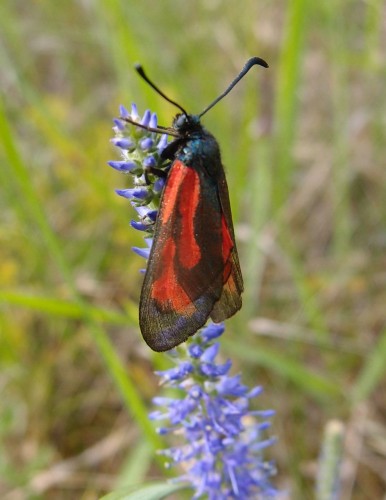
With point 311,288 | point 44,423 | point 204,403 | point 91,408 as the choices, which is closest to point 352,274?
point 311,288

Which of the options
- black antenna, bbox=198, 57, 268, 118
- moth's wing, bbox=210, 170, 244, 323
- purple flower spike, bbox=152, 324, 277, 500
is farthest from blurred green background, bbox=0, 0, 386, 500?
black antenna, bbox=198, 57, 268, 118

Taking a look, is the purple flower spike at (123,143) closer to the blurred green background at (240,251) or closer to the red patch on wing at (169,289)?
the red patch on wing at (169,289)

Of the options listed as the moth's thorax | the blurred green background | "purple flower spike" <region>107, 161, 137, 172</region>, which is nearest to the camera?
"purple flower spike" <region>107, 161, 137, 172</region>

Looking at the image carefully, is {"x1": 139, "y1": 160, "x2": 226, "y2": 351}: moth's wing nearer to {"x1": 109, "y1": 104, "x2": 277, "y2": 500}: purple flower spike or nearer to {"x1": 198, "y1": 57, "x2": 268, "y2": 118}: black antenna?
{"x1": 109, "y1": 104, "x2": 277, "y2": 500}: purple flower spike

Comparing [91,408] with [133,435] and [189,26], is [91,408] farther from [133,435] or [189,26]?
[189,26]

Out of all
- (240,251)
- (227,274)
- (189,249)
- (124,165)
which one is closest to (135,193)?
(124,165)

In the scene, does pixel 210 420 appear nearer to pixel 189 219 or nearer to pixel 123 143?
pixel 189 219
